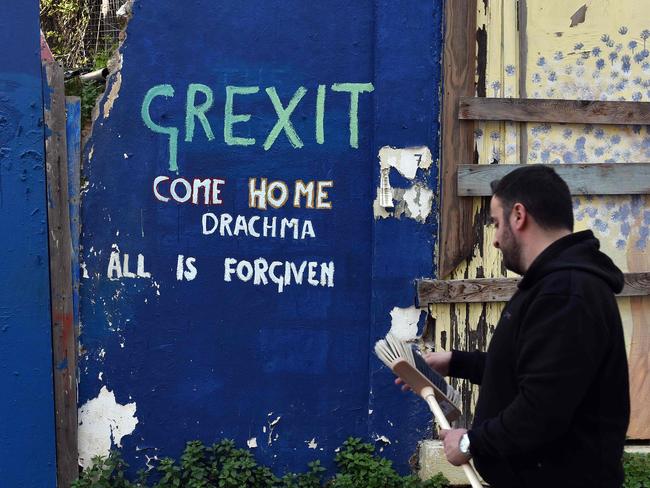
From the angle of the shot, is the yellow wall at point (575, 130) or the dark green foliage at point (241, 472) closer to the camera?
the dark green foliage at point (241, 472)

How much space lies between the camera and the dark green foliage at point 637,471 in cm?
494

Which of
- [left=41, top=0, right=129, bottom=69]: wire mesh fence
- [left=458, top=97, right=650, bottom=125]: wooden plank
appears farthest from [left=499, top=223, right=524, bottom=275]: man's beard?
[left=41, top=0, right=129, bottom=69]: wire mesh fence

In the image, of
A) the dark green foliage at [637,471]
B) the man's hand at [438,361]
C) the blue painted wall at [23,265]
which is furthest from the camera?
the dark green foliage at [637,471]

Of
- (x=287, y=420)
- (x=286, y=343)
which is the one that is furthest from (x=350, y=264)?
(x=287, y=420)

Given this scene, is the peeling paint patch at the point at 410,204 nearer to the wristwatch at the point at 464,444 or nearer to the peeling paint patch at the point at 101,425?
the peeling paint patch at the point at 101,425

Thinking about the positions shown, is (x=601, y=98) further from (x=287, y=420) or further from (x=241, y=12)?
(x=287, y=420)

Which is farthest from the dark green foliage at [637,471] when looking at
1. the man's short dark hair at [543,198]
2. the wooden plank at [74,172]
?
the wooden plank at [74,172]

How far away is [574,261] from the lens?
270 centimetres

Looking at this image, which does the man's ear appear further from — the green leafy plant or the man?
the green leafy plant

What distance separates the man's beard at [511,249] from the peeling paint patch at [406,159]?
6.92 ft

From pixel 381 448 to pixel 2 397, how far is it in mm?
2235

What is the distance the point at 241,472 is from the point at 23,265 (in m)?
1.74

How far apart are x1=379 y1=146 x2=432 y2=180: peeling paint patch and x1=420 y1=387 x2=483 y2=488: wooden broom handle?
83.0 inches

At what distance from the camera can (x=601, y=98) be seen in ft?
16.9
